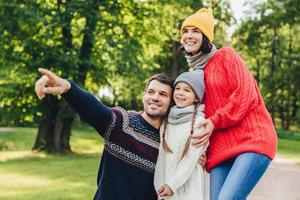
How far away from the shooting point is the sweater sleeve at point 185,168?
3.61m

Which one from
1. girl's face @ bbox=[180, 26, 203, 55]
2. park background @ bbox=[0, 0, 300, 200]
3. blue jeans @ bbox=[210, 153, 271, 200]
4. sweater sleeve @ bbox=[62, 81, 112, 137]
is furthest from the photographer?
park background @ bbox=[0, 0, 300, 200]

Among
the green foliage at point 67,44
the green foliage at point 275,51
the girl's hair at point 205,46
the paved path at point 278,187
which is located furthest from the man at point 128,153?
the green foliage at point 275,51

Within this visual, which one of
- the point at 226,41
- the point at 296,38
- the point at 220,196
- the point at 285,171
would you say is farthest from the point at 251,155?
the point at 296,38

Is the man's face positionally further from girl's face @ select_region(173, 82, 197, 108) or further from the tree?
the tree

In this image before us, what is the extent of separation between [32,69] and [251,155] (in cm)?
1602

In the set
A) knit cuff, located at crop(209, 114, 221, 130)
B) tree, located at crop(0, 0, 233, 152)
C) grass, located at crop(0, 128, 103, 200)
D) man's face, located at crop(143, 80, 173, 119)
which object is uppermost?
man's face, located at crop(143, 80, 173, 119)

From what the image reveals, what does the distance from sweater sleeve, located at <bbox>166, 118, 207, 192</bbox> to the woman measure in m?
0.06

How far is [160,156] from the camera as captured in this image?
365cm

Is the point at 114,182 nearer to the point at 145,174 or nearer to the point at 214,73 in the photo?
the point at 145,174

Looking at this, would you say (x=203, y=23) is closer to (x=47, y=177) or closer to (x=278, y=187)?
(x=278, y=187)

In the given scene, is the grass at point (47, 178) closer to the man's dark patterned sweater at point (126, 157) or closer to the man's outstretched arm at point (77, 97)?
the man's dark patterned sweater at point (126, 157)

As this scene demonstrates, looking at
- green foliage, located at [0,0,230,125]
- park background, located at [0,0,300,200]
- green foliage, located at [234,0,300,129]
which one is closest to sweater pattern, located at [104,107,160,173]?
park background, located at [0,0,300,200]

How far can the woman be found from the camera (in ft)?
11.8

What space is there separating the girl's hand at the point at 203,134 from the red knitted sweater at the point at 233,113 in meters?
0.04
